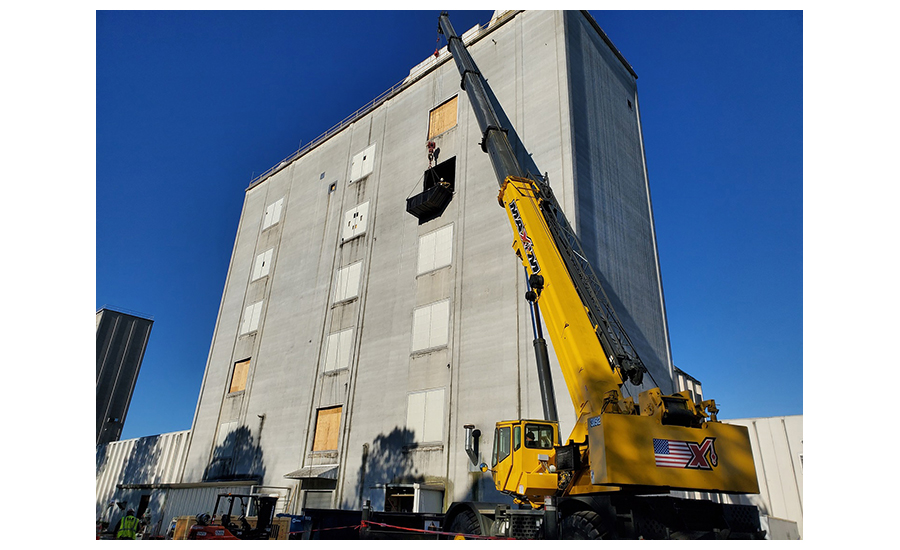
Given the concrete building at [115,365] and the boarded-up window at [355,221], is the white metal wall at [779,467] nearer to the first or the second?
the boarded-up window at [355,221]

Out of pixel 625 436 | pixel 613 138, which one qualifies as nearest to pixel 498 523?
pixel 625 436

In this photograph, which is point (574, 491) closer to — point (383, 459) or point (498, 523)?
point (498, 523)

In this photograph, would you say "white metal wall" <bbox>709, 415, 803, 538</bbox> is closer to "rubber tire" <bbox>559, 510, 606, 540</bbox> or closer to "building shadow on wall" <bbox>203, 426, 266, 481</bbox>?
"rubber tire" <bbox>559, 510, 606, 540</bbox>

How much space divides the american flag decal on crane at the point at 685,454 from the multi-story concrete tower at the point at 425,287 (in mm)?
9127

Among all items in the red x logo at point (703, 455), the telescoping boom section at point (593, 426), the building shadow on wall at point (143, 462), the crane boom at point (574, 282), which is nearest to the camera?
A: the telescoping boom section at point (593, 426)

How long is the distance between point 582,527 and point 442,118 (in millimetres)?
25778

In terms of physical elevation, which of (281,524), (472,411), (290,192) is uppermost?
(290,192)

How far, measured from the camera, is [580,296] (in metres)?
12.6

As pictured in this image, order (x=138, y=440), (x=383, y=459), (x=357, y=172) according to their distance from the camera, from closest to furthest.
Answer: (x=383, y=459) → (x=357, y=172) → (x=138, y=440)

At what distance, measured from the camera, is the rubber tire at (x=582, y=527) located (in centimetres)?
961

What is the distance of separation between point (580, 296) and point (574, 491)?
4.51 metres

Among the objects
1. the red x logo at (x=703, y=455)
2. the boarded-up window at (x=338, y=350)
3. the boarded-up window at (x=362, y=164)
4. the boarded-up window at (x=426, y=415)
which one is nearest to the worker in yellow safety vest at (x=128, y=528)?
the boarded-up window at (x=426, y=415)

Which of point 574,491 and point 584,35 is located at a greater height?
A: point 584,35

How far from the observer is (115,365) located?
49.3 metres
